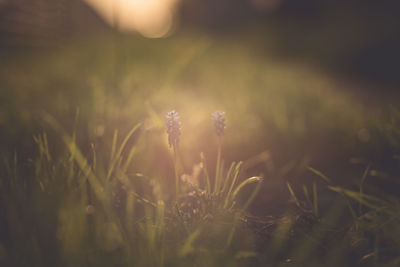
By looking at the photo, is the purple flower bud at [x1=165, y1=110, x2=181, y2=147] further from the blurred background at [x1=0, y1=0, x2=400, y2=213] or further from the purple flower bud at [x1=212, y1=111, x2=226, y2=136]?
the blurred background at [x1=0, y1=0, x2=400, y2=213]

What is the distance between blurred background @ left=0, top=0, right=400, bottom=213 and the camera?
1.72m

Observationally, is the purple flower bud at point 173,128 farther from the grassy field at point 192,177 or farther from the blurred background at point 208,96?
the blurred background at point 208,96

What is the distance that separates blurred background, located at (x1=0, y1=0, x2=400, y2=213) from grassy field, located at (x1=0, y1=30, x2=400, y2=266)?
0.01 m

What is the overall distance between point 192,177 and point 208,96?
1.64 m

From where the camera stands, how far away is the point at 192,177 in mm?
1450

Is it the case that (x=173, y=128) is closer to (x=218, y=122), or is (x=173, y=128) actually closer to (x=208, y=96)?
(x=218, y=122)

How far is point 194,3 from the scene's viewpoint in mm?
12500

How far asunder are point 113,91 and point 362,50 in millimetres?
5509

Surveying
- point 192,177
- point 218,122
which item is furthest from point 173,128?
point 192,177

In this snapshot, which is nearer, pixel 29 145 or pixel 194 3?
pixel 29 145

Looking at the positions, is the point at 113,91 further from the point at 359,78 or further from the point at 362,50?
the point at 362,50

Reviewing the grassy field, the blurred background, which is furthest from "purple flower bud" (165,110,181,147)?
the blurred background

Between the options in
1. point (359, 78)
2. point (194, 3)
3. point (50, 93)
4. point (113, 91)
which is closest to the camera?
point (113, 91)

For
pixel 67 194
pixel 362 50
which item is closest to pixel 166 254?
pixel 67 194
